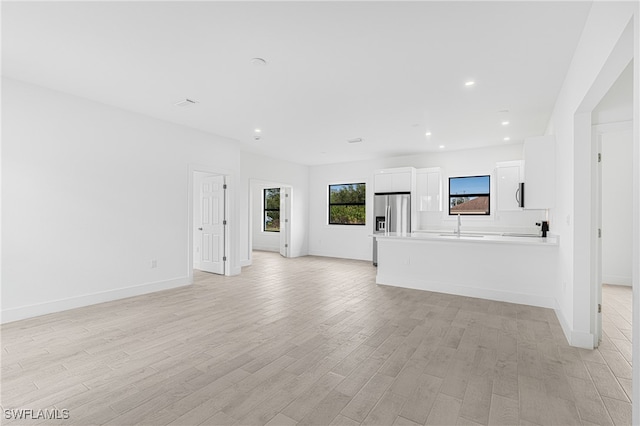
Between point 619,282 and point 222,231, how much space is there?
7.44 m

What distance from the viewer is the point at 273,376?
90.4 inches


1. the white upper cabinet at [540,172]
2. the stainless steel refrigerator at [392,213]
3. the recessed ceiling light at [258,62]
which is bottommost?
the stainless steel refrigerator at [392,213]

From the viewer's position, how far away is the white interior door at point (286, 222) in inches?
348

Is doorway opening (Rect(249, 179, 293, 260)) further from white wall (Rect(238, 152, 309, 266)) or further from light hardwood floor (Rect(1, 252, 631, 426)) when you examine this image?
light hardwood floor (Rect(1, 252, 631, 426))

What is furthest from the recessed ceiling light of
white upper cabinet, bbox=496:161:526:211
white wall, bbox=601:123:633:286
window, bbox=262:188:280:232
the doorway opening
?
window, bbox=262:188:280:232

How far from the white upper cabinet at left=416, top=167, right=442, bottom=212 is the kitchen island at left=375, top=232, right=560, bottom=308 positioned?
2.32 metres

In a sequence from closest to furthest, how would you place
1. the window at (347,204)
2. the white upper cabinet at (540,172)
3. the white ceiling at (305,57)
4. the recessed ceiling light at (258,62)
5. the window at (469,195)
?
the white ceiling at (305,57), the recessed ceiling light at (258,62), the white upper cabinet at (540,172), the window at (469,195), the window at (347,204)

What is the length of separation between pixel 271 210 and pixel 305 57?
7886 millimetres

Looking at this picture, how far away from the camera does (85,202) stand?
406cm

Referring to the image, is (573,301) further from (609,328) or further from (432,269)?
(432,269)

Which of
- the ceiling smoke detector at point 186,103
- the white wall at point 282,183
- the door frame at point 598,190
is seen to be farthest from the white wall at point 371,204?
the ceiling smoke detector at point 186,103

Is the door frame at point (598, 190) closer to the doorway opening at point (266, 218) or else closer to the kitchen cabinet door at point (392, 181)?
the kitchen cabinet door at point (392, 181)

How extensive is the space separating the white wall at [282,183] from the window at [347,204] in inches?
34.8

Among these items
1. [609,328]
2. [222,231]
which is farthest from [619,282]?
[222,231]
